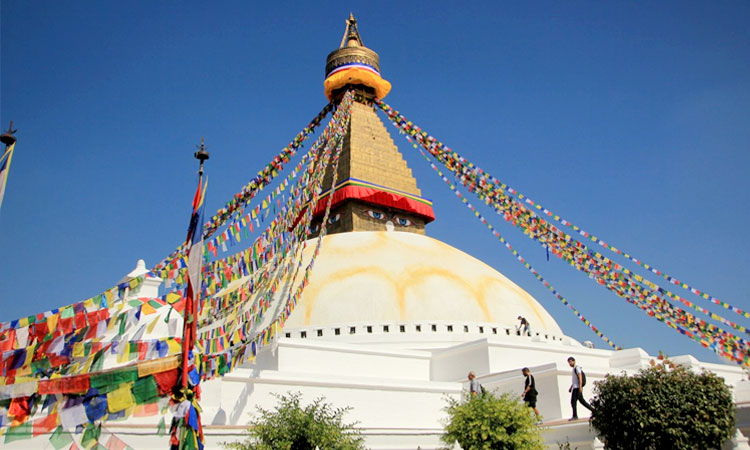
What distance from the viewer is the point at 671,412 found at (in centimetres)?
704

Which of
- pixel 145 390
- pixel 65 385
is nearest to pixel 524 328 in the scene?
pixel 145 390

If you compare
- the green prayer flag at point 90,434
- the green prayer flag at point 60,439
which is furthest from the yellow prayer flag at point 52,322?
the green prayer flag at point 90,434

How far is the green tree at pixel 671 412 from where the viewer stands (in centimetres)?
697

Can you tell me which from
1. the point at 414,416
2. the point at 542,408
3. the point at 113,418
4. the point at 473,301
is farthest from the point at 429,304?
the point at 113,418

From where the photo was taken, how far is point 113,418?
5.56 meters

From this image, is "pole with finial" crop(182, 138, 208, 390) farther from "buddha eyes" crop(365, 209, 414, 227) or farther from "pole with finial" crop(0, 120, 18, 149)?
"buddha eyes" crop(365, 209, 414, 227)

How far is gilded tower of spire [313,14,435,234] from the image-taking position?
19672 millimetres

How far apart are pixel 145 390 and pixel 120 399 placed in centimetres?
22

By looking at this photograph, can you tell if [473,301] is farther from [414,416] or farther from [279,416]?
[279,416]

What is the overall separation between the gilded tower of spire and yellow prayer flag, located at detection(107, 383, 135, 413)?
13.8m

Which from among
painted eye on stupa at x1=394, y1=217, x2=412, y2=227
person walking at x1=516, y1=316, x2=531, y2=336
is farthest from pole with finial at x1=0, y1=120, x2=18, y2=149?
painted eye on stupa at x1=394, y1=217, x2=412, y2=227

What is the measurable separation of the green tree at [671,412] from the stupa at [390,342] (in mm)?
436

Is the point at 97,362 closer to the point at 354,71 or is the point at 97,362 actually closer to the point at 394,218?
the point at 394,218

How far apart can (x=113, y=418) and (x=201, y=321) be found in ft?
25.2
